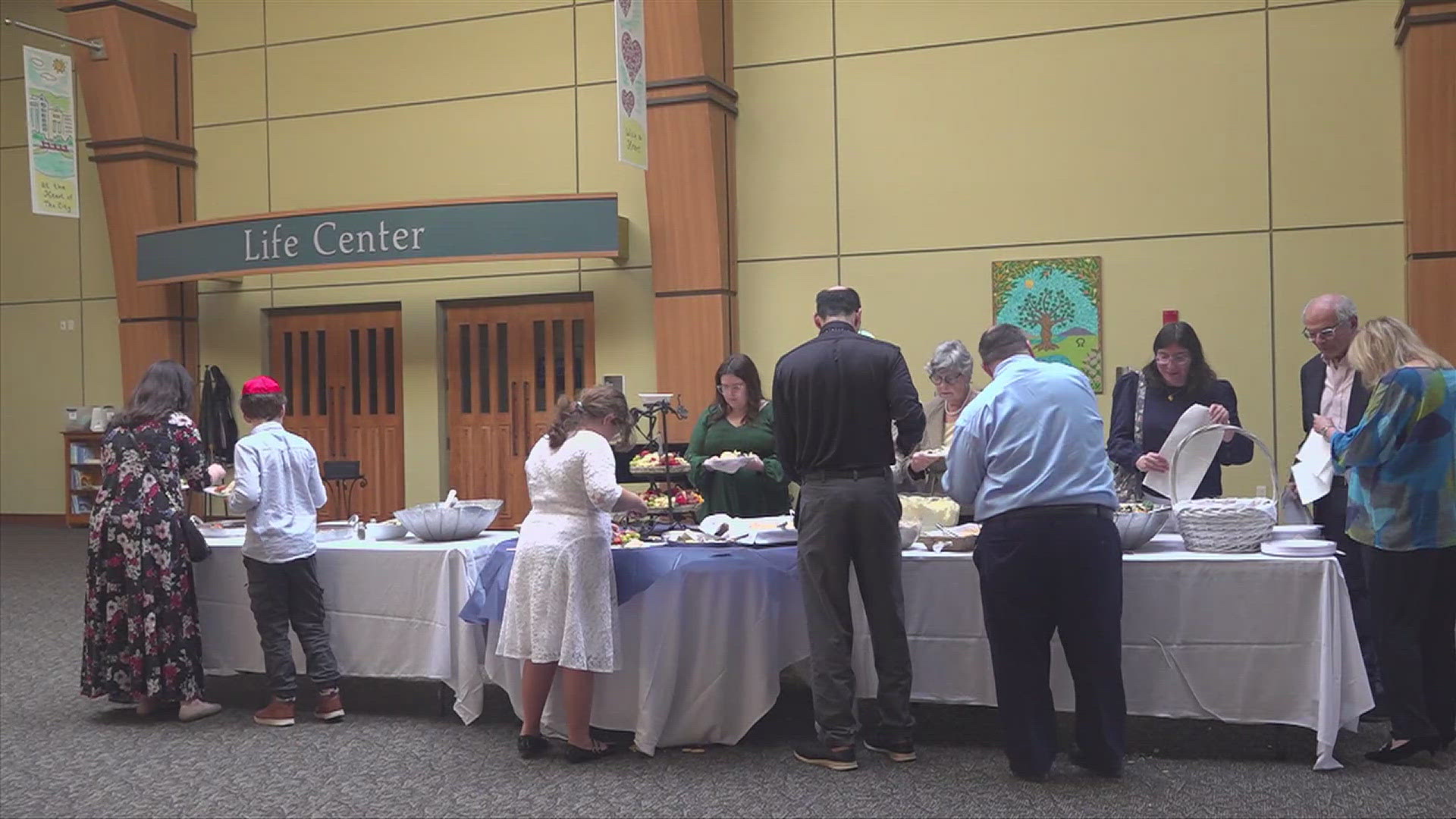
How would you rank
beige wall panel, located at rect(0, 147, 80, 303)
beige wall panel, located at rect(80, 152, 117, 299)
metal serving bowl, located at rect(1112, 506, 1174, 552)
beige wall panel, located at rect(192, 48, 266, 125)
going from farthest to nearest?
beige wall panel, located at rect(0, 147, 80, 303), beige wall panel, located at rect(80, 152, 117, 299), beige wall panel, located at rect(192, 48, 266, 125), metal serving bowl, located at rect(1112, 506, 1174, 552)

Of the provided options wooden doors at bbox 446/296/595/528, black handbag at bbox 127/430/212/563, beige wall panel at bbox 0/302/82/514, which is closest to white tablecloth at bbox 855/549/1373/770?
black handbag at bbox 127/430/212/563

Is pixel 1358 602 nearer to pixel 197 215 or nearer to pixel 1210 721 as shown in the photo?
pixel 1210 721

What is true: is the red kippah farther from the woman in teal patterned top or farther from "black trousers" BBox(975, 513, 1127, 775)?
the woman in teal patterned top

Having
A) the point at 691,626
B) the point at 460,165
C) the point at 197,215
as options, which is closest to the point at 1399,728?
the point at 691,626

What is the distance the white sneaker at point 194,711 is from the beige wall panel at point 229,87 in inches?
273

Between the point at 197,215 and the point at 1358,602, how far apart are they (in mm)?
9886

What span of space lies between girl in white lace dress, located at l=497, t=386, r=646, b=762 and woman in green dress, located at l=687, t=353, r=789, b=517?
99 cm

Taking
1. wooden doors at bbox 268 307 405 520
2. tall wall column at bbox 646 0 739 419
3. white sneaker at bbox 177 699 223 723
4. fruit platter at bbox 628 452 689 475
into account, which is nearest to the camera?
white sneaker at bbox 177 699 223 723

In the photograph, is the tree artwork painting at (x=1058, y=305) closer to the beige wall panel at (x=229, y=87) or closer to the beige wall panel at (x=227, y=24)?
the beige wall panel at (x=229, y=87)

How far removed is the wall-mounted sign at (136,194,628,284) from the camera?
883cm

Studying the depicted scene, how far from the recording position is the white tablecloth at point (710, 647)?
14.3ft

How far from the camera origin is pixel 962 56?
845cm

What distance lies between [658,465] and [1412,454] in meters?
2.92

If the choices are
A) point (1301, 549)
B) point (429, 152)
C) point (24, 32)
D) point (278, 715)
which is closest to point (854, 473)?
point (1301, 549)
